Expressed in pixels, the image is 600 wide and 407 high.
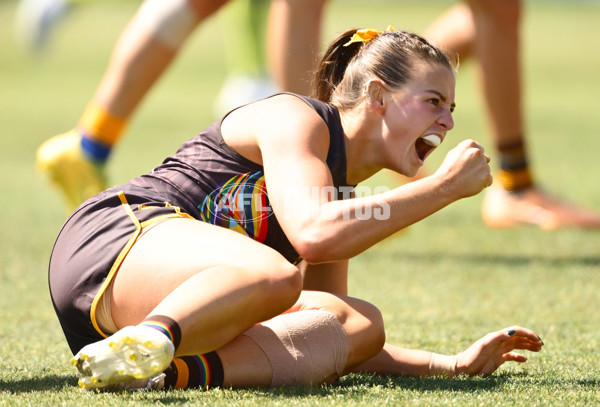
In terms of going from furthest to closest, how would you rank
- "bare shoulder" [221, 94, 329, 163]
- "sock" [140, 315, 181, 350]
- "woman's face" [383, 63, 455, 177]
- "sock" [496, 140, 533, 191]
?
1. "sock" [496, 140, 533, 191]
2. "woman's face" [383, 63, 455, 177]
3. "bare shoulder" [221, 94, 329, 163]
4. "sock" [140, 315, 181, 350]

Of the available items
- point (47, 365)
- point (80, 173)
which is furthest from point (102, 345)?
→ point (80, 173)

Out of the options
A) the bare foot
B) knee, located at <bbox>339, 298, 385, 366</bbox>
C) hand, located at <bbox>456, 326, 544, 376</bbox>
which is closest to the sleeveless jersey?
knee, located at <bbox>339, 298, 385, 366</bbox>

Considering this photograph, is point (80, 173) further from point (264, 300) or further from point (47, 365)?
point (264, 300)

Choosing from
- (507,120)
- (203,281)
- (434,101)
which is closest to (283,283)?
(203,281)

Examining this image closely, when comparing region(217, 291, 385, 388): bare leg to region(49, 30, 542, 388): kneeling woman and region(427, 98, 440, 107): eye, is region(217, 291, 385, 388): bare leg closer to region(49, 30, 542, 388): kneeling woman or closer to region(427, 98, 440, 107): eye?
region(49, 30, 542, 388): kneeling woman

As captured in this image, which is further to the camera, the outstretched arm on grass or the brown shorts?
the outstretched arm on grass

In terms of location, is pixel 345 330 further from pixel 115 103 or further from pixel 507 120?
pixel 507 120

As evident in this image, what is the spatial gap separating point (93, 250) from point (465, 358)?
823 mm

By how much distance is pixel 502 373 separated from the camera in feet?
7.71

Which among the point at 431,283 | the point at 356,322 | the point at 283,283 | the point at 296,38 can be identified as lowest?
the point at 431,283

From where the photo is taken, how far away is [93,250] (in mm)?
2201

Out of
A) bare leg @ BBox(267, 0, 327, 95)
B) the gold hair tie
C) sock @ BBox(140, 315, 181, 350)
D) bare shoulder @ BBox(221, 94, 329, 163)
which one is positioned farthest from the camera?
bare leg @ BBox(267, 0, 327, 95)

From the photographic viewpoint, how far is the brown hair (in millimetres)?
2307

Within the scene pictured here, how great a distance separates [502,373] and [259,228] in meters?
0.62
